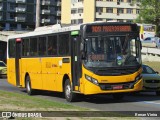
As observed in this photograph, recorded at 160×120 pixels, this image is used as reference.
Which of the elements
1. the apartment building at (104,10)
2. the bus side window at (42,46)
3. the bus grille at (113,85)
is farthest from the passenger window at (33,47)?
the apartment building at (104,10)

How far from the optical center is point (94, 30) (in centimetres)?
1750

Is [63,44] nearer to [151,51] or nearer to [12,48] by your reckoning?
[12,48]

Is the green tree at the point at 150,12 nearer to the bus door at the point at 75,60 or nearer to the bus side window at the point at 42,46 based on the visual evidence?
the bus side window at the point at 42,46

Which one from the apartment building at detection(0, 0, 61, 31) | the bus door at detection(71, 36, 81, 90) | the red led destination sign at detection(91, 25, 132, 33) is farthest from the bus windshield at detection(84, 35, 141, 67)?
the apartment building at detection(0, 0, 61, 31)

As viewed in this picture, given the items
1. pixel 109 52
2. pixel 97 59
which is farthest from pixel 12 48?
pixel 109 52

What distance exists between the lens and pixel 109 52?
1717cm

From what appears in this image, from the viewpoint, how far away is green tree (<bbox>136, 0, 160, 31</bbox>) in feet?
285

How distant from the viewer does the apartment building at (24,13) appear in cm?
13300

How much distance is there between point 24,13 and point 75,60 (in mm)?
119706

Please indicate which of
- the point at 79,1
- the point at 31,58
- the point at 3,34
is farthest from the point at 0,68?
the point at 79,1

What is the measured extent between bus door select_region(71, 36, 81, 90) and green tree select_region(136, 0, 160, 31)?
70.0 m

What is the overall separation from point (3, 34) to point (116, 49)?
6307cm

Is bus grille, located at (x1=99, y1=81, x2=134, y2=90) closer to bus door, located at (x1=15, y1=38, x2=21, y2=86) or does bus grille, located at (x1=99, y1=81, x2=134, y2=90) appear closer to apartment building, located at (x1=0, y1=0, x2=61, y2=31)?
bus door, located at (x1=15, y1=38, x2=21, y2=86)

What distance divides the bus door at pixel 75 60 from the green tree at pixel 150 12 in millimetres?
70037
